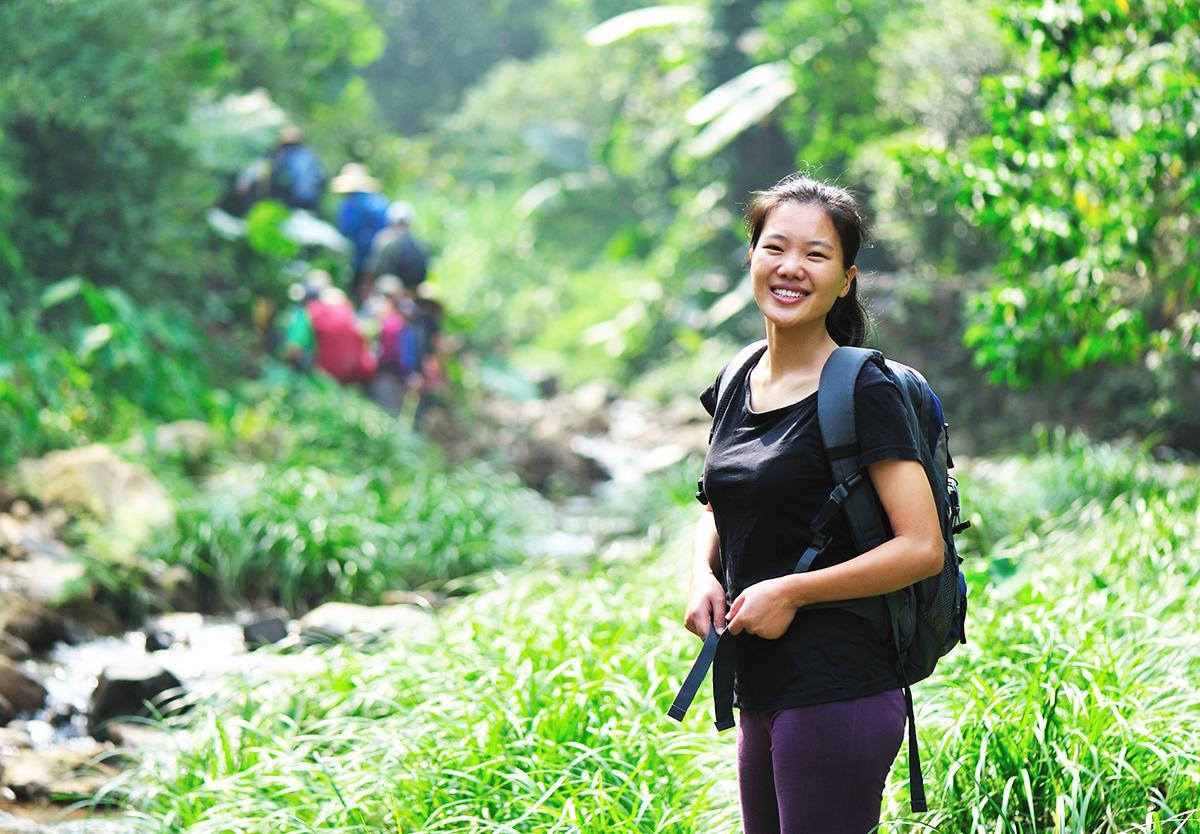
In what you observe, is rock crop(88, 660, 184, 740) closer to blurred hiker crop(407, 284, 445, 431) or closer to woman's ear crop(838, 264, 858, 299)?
woman's ear crop(838, 264, 858, 299)

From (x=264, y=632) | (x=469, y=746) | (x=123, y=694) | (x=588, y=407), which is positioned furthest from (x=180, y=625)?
(x=588, y=407)

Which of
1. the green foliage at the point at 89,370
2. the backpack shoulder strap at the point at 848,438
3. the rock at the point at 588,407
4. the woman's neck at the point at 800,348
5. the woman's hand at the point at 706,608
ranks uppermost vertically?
the woman's neck at the point at 800,348

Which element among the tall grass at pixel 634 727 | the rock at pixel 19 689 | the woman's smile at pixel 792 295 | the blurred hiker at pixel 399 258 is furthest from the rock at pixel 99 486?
the woman's smile at pixel 792 295

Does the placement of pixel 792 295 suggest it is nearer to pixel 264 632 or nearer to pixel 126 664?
pixel 126 664

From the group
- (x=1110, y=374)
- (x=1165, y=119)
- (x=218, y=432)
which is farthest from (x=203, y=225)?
(x=1165, y=119)

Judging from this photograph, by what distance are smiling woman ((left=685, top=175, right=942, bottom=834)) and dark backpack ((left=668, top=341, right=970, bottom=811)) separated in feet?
0.07

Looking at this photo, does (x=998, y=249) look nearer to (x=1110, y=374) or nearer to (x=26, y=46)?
(x=1110, y=374)

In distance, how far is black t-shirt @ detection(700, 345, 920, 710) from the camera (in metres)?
2.03

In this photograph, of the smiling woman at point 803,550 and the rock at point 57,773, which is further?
the rock at point 57,773

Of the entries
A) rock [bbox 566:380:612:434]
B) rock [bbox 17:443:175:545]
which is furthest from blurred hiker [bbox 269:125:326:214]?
rock [bbox 17:443:175:545]

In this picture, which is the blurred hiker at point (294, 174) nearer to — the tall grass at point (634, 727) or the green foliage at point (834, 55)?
the green foliage at point (834, 55)

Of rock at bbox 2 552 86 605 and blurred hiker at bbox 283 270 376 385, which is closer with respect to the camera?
rock at bbox 2 552 86 605

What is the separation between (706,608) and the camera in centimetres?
221

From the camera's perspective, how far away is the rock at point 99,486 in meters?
7.31
